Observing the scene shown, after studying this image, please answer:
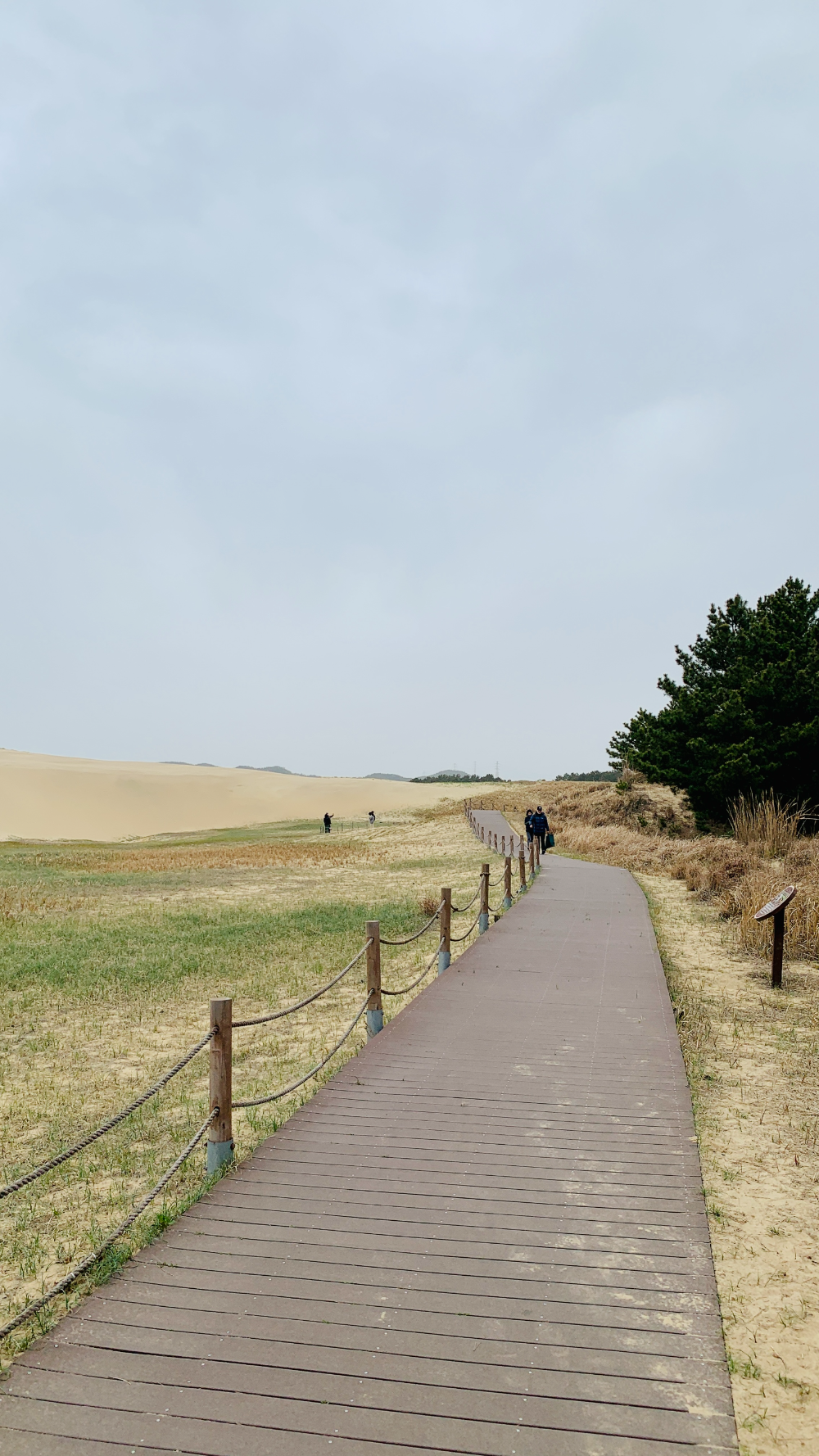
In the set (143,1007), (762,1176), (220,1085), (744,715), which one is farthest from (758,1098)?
(744,715)

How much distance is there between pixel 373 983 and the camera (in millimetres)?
9320

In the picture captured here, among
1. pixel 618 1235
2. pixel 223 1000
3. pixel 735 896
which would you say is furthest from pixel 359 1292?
pixel 735 896

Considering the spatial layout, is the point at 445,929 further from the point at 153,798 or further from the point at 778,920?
the point at 153,798

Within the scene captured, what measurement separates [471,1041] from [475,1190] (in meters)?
3.36

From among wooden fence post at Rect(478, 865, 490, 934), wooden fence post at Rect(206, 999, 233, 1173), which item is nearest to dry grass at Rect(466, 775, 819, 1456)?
wooden fence post at Rect(478, 865, 490, 934)

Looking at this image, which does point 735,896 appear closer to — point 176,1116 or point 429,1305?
point 176,1116

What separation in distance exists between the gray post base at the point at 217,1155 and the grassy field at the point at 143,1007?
20 cm

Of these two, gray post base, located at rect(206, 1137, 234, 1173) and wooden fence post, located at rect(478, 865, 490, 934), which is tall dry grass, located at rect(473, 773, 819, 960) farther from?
gray post base, located at rect(206, 1137, 234, 1173)

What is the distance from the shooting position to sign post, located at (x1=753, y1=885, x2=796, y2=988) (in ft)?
37.9

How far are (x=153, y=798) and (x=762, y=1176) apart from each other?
93.7 meters

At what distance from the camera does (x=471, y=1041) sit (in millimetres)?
8953

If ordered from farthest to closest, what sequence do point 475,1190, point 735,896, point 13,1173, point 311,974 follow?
point 735,896
point 311,974
point 13,1173
point 475,1190

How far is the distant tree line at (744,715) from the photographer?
26.5 meters

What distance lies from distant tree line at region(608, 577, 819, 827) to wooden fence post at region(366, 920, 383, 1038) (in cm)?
1886
